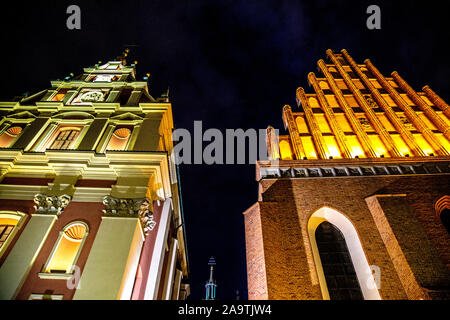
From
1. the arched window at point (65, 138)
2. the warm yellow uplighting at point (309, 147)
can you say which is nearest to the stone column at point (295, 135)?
the warm yellow uplighting at point (309, 147)

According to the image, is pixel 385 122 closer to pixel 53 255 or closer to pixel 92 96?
pixel 53 255

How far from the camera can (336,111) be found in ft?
48.7

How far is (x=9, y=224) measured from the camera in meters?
8.97

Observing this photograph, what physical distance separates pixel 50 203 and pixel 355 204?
1204cm

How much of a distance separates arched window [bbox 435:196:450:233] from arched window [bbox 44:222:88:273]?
1384cm

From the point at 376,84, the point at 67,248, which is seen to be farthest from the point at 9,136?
the point at 376,84

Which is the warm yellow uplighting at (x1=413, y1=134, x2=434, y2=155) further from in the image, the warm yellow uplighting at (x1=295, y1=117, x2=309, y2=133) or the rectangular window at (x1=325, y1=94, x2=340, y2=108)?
the warm yellow uplighting at (x1=295, y1=117, x2=309, y2=133)

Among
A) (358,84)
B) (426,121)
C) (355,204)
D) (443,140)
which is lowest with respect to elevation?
(355,204)

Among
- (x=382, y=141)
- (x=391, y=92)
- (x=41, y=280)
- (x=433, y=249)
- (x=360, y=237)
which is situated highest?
(x=391, y=92)

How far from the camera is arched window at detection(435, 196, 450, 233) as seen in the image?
10031 mm
